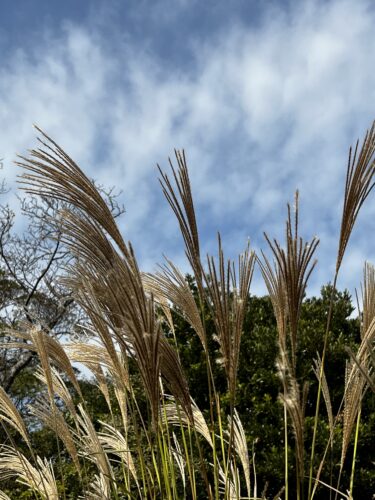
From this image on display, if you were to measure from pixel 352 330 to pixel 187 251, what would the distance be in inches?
156

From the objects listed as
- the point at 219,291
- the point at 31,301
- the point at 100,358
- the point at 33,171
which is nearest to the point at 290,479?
the point at 100,358

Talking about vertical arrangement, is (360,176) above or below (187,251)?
above

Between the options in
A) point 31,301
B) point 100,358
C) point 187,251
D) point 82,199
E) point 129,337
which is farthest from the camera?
point 31,301

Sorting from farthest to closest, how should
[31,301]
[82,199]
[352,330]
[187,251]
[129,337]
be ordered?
[31,301], [352,330], [187,251], [82,199], [129,337]

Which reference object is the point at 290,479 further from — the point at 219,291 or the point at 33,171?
the point at 33,171

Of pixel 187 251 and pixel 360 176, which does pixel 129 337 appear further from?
pixel 360 176

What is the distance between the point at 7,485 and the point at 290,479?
5413 millimetres

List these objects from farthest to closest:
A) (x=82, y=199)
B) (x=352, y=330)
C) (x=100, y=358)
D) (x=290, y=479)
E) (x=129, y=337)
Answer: (x=352, y=330) → (x=290, y=479) → (x=100, y=358) → (x=82, y=199) → (x=129, y=337)

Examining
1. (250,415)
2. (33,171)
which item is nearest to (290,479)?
(250,415)

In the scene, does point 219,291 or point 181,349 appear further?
point 181,349

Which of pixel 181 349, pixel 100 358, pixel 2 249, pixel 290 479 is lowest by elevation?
pixel 290 479

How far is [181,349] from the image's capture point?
5.61 meters

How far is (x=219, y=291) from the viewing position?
1910 mm

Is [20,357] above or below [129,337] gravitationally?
above
